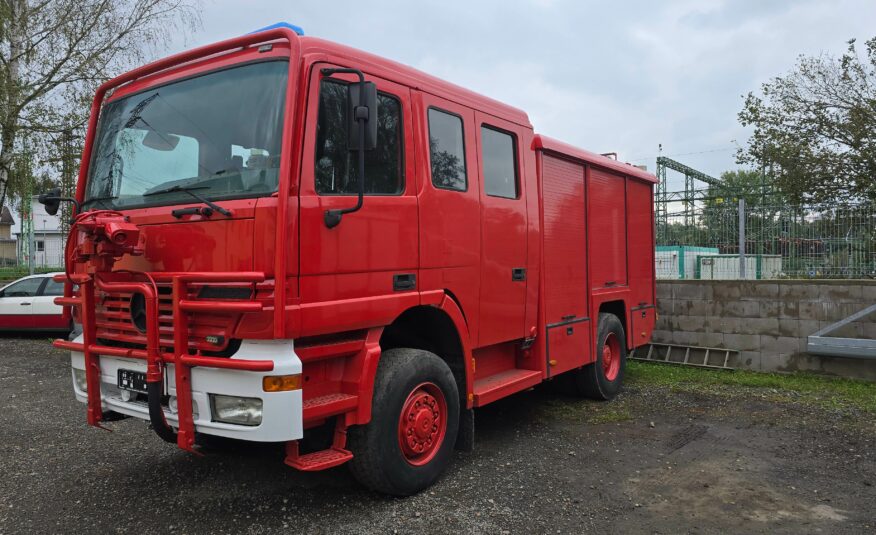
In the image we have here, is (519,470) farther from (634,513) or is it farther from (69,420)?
(69,420)

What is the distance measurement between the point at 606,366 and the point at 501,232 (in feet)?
9.56

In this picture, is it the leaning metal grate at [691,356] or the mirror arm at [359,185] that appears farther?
the leaning metal grate at [691,356]

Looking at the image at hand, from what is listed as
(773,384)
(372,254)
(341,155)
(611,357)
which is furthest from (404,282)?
(773,384)

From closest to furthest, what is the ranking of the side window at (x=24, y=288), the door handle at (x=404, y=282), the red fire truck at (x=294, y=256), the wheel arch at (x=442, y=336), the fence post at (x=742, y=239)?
Result: the red fire truck at (x=294, y=256)
the door handle at (x=404, y=282)
the wheel arch at (x=442, y=336)
the fence post at (x=742, y=239)
the side window at (x=24, y=288)

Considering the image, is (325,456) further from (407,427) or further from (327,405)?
(407,427)

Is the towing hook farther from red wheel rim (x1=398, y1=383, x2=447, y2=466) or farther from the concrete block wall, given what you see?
the concrete block wall

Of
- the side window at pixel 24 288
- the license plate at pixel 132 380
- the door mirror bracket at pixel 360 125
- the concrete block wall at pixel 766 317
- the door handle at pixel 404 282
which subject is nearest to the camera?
the door mirror bracket at pixel 360 125

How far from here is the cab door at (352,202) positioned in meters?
3.46

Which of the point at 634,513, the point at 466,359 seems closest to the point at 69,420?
the point at 466,359

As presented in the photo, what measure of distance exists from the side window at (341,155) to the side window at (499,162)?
1.18 metres

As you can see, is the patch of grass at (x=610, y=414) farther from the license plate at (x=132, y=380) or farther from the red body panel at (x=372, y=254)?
the license plate at (x=132, y=380)

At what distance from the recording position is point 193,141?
3.82 m

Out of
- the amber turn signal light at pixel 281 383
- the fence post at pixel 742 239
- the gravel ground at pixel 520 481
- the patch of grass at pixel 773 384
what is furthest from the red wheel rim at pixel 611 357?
the amber turn signal light at pixel 281 383

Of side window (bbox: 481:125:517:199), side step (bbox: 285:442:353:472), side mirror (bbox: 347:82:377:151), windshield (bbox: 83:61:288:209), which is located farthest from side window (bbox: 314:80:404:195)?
side step (bbox: 285:442:353:472)
